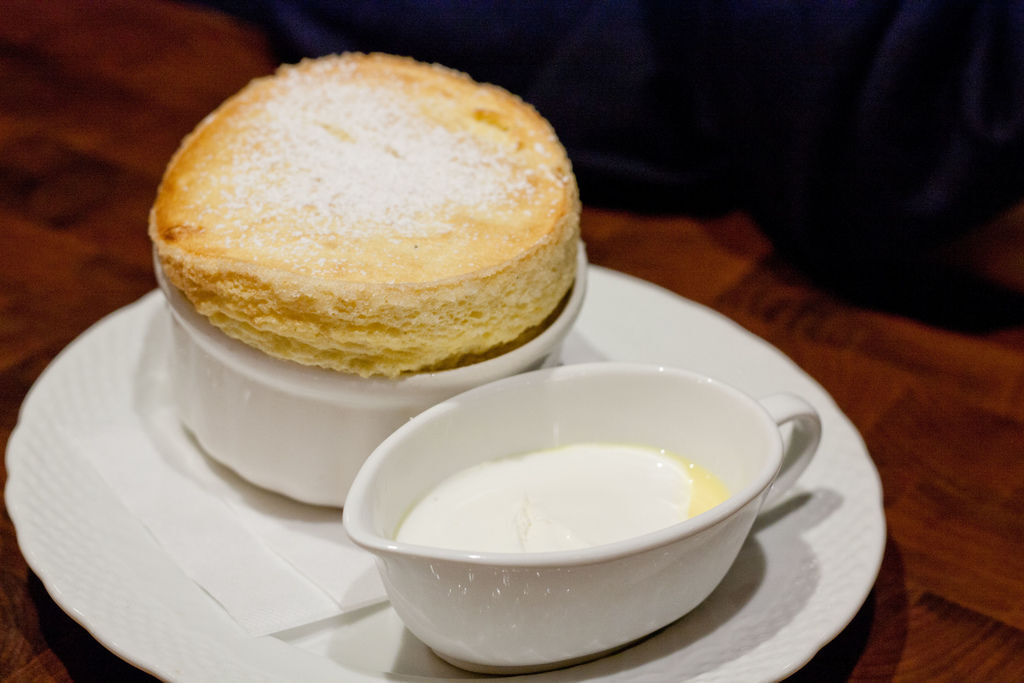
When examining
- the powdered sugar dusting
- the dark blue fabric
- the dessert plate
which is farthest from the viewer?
the dark blue fabric

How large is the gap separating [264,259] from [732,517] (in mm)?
387

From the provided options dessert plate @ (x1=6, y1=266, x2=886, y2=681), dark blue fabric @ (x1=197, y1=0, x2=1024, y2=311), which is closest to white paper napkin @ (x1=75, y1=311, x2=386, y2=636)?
dessert plate @ (x1=6, y1=266, x2=886, y2=681)

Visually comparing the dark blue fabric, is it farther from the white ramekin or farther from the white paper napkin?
the white paper napkin

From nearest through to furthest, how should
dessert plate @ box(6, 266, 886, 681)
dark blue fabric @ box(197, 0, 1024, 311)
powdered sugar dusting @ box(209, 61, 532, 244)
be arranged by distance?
1. dessert plate @ box(6, 266, 886, 681)
2. powdered sugar dusting @ box(209, 61, 532, 244)
3. dark blue fabric @ box(197, 0, 1024, 311)

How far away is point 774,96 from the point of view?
48.8 inches

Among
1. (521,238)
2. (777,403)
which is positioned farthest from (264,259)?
(777,403)

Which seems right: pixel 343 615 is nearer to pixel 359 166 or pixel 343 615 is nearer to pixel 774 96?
pixel 359 166

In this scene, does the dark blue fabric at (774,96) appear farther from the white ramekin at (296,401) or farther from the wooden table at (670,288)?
the white ramekin at (296,401)

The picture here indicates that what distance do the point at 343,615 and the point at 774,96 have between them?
84cm

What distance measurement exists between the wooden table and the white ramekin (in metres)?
0.19

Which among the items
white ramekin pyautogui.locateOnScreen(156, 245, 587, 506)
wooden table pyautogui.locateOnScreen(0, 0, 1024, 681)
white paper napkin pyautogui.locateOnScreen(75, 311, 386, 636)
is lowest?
wooden table pyautogui.locateOnScreen(0, 0, 1024, 681)

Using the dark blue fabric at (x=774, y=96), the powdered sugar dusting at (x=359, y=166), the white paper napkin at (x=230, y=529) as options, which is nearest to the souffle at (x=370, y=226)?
the powdered sugar dusting at (x=359, y=166)

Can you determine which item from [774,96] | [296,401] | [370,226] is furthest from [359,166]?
[774,96]

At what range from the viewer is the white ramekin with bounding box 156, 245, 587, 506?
2.52 ft
